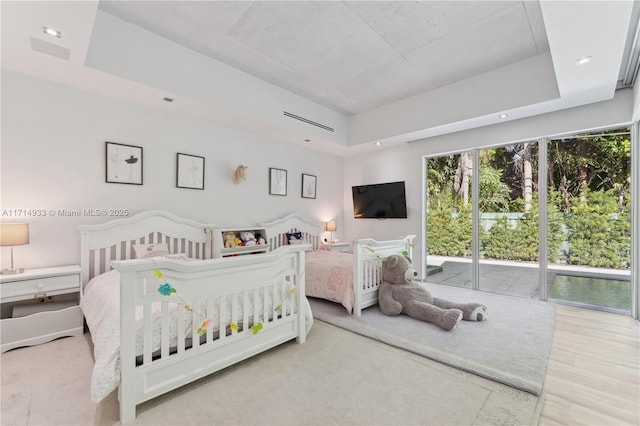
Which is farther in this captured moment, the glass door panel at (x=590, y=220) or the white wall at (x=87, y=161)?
the glass door panel at (x=590, y=220)

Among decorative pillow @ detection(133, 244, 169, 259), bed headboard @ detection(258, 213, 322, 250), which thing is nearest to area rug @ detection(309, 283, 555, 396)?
bed headboard @ detection(258, 213, 322, 250)

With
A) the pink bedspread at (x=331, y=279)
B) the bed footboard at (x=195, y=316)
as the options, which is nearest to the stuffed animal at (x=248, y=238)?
the pink bedspread at (x=331, y=279)

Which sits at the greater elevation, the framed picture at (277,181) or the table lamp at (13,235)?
the framed picture at (277,181)

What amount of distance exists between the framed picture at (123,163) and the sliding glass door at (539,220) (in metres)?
4.51

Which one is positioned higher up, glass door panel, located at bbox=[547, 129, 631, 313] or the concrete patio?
glass door panel, located at bbox=[547, 129, 631, 313]

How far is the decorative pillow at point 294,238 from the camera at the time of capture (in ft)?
16.0

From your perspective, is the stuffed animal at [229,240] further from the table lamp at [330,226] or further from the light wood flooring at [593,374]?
the light wood flooring at [593,374]

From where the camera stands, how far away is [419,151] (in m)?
5.20

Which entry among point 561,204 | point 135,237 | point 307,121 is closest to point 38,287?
point 135,237

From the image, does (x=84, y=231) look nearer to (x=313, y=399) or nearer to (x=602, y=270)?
(x=313, y=399)

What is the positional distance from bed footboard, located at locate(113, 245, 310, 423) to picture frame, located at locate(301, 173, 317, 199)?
2.92m

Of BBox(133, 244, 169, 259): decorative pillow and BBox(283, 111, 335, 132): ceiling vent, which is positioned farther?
BBox(283, 111, 335, 132): ceiling vent

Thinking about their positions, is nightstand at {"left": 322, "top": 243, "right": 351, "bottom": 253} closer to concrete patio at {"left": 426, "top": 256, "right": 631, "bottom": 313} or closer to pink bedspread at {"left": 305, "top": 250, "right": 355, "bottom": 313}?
pink bedspread at {"left": 305, "top": 250, "right": 355, "bottom": 313}

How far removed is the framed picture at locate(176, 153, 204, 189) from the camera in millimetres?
3794
